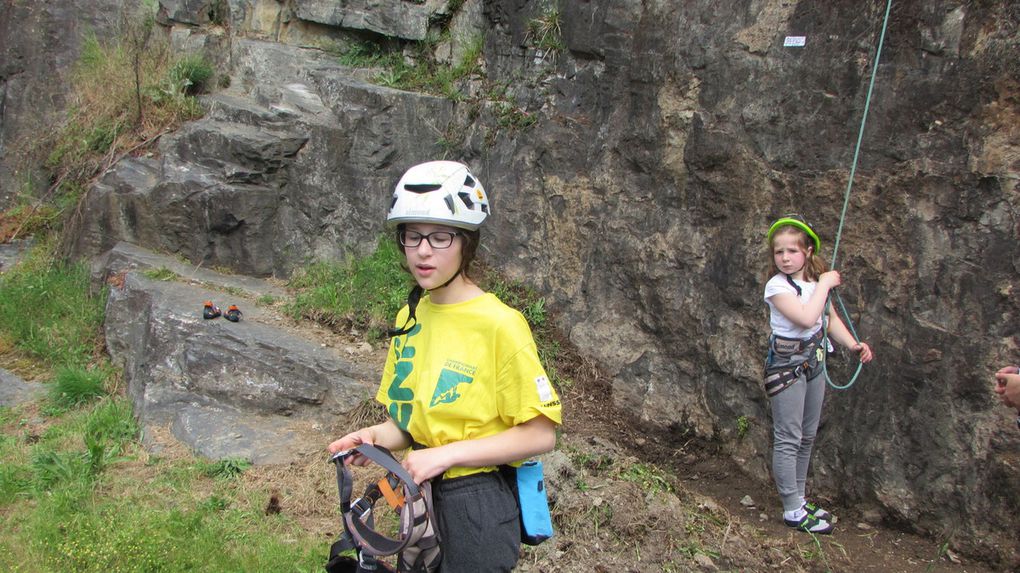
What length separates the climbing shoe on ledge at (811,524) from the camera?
14.3 ft

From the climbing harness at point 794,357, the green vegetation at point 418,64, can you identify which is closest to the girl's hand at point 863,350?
the climbing harness at point 794,357

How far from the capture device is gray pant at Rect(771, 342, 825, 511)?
407 centimetres

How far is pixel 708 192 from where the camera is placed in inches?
209

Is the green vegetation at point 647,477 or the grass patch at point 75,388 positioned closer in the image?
the green vegetation at point 647,477

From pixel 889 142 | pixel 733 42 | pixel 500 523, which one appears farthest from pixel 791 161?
pixel 500 523

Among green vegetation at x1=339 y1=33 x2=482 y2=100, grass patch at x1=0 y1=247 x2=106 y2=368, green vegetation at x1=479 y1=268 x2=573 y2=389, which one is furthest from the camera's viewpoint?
green vegetation at x1=339 y1=33 x2=482 y2=100

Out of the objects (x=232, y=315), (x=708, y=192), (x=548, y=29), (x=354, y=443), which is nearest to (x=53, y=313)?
(x=232, y=315)

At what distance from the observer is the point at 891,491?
4.44 metres

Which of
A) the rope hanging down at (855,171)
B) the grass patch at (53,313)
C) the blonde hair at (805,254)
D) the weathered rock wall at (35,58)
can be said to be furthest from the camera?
the weathered rock wall at (35,58)

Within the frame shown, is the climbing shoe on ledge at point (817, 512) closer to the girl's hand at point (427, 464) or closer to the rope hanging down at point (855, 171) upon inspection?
the rope hanging down at point (855, 171)

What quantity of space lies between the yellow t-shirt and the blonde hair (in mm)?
2138

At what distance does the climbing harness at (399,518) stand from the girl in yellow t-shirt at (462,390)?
0.17 ft

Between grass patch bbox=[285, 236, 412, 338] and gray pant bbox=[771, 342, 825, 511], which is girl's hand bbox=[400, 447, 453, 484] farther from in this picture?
grass patch bbox=[285, 236, 412, 338]

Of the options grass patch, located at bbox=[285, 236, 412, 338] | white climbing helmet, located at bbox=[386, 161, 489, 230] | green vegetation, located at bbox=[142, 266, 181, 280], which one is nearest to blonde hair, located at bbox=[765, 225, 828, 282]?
white climbing helmet, located at bbox=[386, 161, 489, 230]
